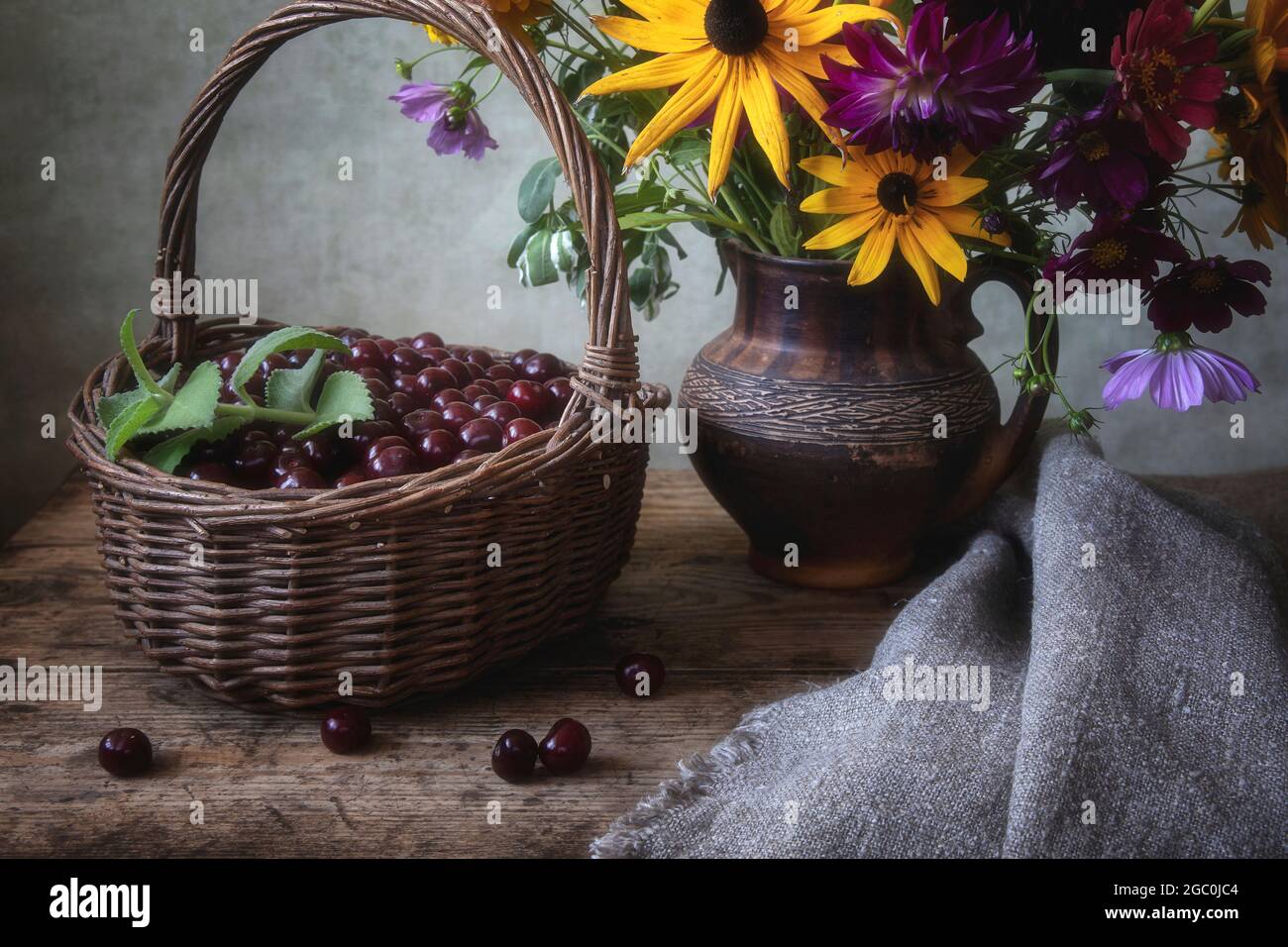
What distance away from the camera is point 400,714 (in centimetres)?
79

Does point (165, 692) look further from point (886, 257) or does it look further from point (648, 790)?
point (886, 257)

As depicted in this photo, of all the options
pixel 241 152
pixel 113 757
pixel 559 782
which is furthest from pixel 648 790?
pixel 241 152

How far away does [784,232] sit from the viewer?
2.90 ft

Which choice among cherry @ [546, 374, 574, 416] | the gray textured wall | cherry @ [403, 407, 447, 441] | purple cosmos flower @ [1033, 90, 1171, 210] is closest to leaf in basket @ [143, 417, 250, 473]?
cherry @ [403, 407, 447, 441]

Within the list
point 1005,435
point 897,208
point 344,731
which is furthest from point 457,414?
point 1005,435

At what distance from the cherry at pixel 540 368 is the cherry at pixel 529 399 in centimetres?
9

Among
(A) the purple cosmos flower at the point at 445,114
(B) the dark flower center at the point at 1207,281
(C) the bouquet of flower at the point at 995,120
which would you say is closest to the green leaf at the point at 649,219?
(C) the bouquet of flower at the point at 995,120

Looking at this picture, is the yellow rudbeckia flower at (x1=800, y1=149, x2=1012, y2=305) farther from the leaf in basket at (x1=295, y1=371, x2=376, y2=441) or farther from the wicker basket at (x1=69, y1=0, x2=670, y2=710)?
the leaf in basket at (x1=295, y1=371, x2=376, y2=441)

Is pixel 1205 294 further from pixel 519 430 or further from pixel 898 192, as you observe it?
pixel 519 430

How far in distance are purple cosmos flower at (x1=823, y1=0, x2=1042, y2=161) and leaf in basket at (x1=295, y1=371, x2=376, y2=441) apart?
346 mm

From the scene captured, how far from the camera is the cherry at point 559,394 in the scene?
880 mm

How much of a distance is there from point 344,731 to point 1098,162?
585mm

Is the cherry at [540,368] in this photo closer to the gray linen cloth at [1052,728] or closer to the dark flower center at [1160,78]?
the gray linen cloth at [1052,728]

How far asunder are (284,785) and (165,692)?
0.17 meters
